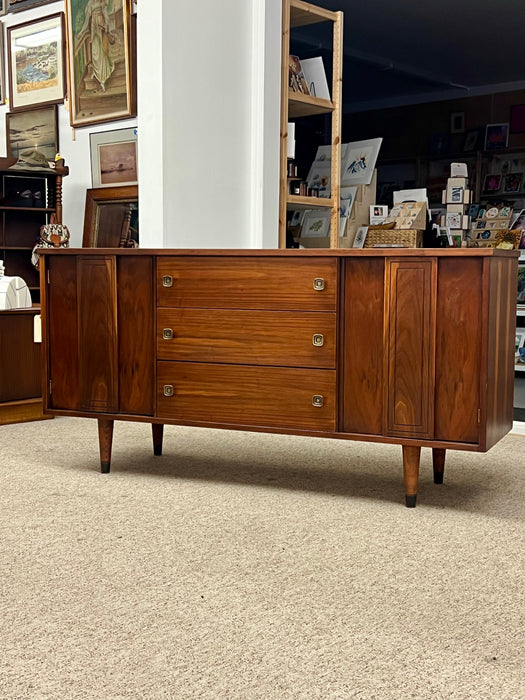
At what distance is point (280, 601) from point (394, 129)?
7.90 metres

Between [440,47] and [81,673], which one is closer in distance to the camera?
[81,673]

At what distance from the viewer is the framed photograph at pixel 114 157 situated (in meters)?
5.77

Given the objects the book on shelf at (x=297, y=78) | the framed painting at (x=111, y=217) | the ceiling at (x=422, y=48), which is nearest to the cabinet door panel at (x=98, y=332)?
the book on shelf at (x=297, y=78)

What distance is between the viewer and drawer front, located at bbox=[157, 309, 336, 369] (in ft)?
9.90

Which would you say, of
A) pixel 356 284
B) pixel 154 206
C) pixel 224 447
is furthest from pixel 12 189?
pixel 356 284

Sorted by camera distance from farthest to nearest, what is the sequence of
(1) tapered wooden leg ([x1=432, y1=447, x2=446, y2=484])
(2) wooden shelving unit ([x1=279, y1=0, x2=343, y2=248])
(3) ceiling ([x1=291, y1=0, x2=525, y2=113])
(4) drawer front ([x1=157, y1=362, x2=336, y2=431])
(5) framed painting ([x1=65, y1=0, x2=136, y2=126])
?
(3) ceiling ([x1=291, y1=0, x2=525, y2=113]) < (5) framed painting ([x1=65, y1=0, x2=136, y2=126]) < (2) wooden shelving unit ([x1=279, y1=0, x2=343, y2=248]) < (1) tapered wooden leg ([x1=432, y1=447, x2=446, y2=484]) < (4) drawer front ([x1=157, y1=362, x2=336, y2=431])

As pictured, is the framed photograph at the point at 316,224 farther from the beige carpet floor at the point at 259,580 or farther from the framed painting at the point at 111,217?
the beige carpet floor at the point at 259,580

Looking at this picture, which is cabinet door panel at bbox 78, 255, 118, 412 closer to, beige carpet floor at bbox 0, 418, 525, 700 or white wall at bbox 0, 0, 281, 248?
beige carpet floor at bbox 0, 418, 525, 700

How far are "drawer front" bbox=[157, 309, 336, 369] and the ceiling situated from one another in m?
4.62

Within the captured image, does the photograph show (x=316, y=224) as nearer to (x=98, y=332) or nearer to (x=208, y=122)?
(x=208, y=122)

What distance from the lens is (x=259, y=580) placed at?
2229 millimetres

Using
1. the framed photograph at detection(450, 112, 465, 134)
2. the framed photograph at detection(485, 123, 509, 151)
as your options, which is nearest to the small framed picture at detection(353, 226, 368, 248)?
the framed photograph at detection(485, 123, 509, 151)

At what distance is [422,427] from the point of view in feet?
9.44

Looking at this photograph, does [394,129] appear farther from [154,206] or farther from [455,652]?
[455,652]
